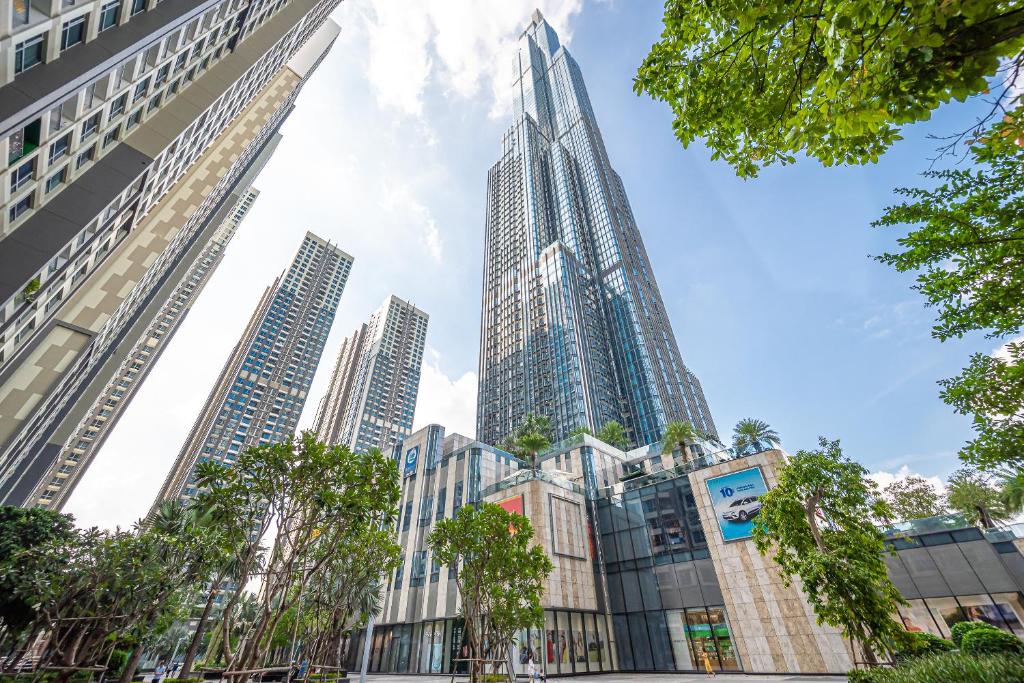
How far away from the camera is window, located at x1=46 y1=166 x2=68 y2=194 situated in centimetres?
1642

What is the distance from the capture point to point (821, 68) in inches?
195

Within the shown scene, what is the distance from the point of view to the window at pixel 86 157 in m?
17.5

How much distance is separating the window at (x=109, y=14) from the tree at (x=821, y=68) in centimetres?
2009

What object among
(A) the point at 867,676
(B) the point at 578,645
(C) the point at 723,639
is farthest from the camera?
(B) the point at 578,645

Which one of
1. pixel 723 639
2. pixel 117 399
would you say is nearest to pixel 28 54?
pixel 723 639

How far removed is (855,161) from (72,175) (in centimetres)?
2663

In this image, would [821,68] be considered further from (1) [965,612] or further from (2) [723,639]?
(1) [965,612]

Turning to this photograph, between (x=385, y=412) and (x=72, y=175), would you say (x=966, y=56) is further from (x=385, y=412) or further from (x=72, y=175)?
(x=385, y=412)

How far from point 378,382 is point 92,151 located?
4598 inches

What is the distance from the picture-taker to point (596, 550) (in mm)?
33406

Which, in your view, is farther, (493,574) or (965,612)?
(965,612)

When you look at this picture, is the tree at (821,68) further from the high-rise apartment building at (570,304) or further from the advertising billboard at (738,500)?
the high-rise apartment building at (570,304)

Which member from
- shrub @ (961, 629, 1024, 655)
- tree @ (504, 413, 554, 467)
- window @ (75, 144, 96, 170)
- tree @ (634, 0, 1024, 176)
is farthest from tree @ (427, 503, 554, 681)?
tree @ (504, 413, 554, 467)

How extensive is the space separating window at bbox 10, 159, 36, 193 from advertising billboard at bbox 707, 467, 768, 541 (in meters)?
38.2
